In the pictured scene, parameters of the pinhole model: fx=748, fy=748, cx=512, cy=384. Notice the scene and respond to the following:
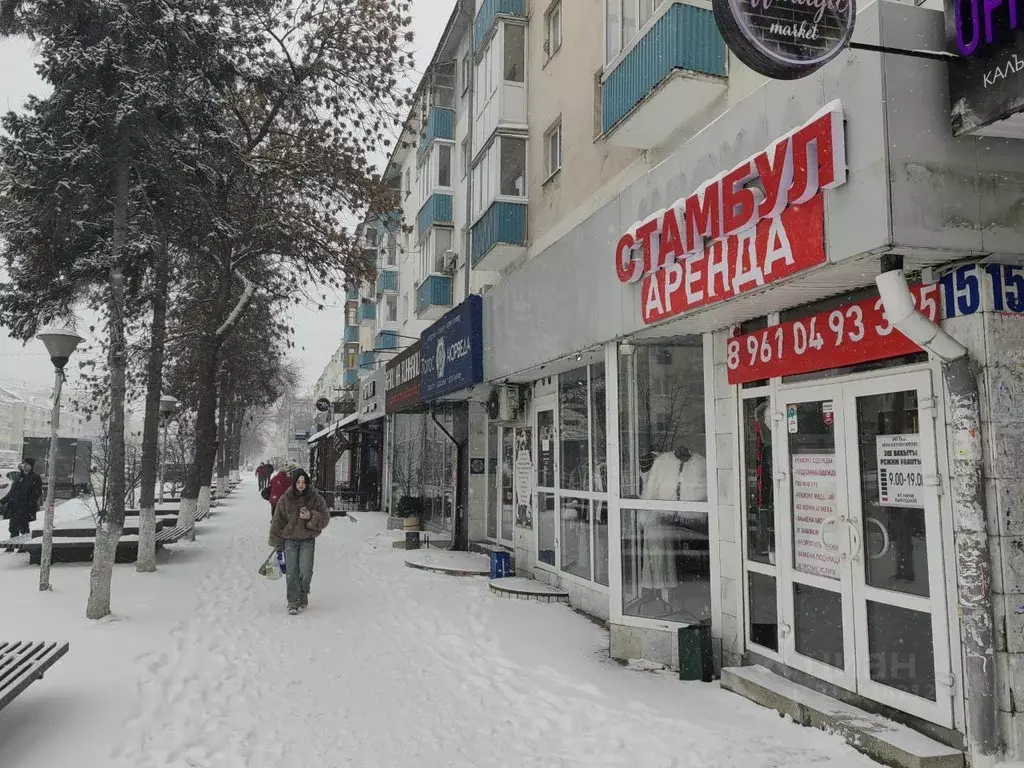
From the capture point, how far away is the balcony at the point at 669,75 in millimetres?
6535

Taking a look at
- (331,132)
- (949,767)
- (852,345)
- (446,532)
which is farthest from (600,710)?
(331,132)

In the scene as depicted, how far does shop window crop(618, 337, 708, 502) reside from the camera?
21.5 feet

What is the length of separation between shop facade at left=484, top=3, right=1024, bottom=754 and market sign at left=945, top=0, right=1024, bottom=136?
0.10 metres

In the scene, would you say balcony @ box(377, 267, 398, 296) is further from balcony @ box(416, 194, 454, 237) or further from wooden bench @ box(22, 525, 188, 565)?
wooden bench @ box(22, 525, 188, 565)

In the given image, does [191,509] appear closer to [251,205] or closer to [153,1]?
[251,205]

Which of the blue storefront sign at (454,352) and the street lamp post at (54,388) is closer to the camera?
the street lamp post at (54,388)

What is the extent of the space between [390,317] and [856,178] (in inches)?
992

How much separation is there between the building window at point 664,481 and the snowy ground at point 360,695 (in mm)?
819

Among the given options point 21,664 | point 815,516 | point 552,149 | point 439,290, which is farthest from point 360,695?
point 439,290

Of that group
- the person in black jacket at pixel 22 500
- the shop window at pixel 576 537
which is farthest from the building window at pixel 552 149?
the person in black jacket at pixel 22 500

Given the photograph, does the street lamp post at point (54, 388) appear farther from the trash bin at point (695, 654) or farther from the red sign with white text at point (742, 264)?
the trash bin at point (695, 654)

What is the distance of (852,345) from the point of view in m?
4.67

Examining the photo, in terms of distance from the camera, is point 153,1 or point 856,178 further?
point 153,1

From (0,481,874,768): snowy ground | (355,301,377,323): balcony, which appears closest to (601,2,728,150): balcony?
(0,481,874,768): snowy ground
